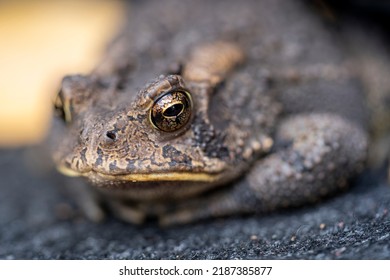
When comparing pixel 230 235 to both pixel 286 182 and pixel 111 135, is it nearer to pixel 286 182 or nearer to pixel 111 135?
pixel 286 182

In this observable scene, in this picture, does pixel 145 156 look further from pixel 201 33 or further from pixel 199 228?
pixel 201 33

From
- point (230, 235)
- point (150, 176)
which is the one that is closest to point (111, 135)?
point (150, 176)

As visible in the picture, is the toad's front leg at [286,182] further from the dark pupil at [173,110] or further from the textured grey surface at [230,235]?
the dark pupil at [173,110]

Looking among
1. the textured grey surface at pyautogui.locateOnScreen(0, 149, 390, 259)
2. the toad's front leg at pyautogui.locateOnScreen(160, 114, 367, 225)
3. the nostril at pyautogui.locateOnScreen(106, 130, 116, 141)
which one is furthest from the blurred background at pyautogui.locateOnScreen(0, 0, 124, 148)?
the nostril at pyautogui.locateOnScreen(106, 130, 116, 141)

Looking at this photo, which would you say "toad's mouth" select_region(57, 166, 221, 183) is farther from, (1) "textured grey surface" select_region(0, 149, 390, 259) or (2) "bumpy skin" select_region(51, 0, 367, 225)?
(1) "textured grey surface" select_region(0, 149, 390, 259)
